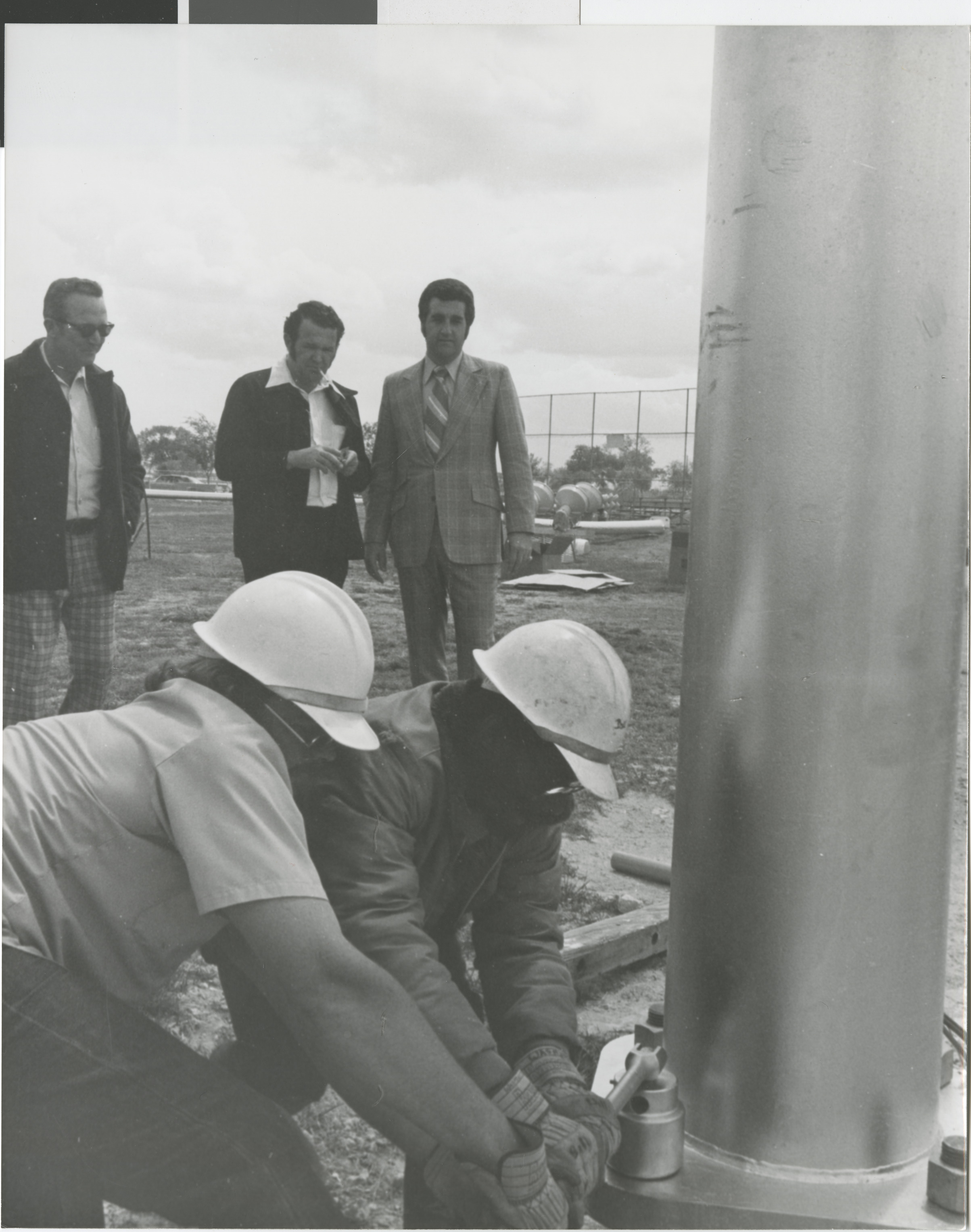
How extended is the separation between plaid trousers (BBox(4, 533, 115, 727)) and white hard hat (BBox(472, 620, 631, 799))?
860mm

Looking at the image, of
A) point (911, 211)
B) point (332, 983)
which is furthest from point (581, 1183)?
point (911, 211)

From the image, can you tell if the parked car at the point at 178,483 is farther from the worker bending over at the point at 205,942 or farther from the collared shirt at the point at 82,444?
the worker bending over at the point at 205,942

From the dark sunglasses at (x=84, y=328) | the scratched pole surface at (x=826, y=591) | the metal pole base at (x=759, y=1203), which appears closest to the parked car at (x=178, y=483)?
the dark sunglasses at (x=84, y=328)

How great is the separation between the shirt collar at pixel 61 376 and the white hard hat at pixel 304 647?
584 millimetres

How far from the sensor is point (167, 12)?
247cm

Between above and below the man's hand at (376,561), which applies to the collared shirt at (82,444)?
above

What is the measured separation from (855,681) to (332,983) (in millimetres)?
1228

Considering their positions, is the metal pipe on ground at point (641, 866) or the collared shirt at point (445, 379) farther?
the metal pipe on ground at point (641, 866)

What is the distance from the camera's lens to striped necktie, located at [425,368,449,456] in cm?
254

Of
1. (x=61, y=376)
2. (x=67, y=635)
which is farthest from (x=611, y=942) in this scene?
(x=61, y=376)

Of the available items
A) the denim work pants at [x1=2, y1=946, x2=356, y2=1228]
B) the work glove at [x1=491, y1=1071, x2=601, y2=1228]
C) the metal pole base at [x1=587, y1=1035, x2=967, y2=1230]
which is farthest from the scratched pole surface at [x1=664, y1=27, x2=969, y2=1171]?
the denim work pants at [x1=2, y1=946, x2=356, y2=1228]

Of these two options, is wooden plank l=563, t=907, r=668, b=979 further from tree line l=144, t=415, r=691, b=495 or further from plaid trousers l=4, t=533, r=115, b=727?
plaid trousers l=4, t=533, r=115, b=727

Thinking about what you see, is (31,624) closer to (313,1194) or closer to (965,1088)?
(313,1194)

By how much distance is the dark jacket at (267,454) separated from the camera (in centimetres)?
247
